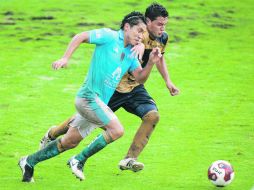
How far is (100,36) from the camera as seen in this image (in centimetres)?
1110

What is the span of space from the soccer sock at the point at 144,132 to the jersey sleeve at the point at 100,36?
1577mm

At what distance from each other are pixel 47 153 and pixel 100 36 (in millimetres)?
1830

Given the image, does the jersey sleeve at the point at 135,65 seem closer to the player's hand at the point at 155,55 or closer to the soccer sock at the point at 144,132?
the player's hand at the point at 155,55

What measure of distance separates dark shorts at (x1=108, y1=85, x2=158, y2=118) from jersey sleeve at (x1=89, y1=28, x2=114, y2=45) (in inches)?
58.8

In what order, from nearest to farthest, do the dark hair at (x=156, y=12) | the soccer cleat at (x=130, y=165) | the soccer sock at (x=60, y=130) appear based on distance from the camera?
the soccer cleat at (x=130, y=165)
the dark hair at (x=156, y=12)
the soccer sock at (x=60, y=130)

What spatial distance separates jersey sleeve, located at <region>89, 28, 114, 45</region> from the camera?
1102 centimetres

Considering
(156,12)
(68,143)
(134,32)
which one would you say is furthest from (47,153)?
(156,12)

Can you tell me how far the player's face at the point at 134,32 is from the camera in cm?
1127

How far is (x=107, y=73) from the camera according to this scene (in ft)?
36.9

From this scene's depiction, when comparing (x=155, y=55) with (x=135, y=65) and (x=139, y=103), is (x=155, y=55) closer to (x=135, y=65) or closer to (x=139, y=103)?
(x=135, y=65)

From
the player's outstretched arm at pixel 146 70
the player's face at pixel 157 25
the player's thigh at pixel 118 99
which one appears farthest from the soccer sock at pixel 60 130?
the player's face at pixel 157 25

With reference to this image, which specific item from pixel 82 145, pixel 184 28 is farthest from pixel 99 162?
pixel 184 28

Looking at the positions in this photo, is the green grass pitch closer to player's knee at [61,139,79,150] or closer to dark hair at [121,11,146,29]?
player's knee at [61,139,79,150]

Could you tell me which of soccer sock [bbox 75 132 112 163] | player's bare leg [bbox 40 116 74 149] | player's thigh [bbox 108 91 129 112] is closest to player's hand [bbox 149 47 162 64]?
soccer sock [bbox 75 132 112 163]
